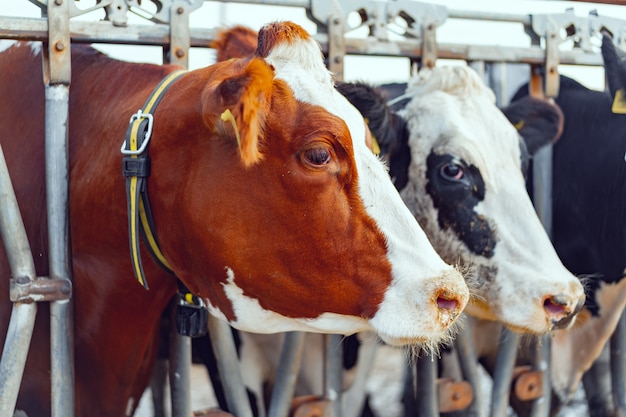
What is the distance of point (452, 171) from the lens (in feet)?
8.10

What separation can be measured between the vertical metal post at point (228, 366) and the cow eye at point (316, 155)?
75 cm

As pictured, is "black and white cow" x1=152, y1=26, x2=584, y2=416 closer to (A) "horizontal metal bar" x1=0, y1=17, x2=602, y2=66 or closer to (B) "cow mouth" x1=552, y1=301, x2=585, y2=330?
(B) "cow mouth" x1=552, y1=301, x2=585, y2=330

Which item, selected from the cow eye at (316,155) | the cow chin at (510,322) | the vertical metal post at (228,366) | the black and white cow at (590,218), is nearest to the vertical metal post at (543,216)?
the black and white cow at (590,218)

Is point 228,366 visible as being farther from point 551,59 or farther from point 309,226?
point 551,59

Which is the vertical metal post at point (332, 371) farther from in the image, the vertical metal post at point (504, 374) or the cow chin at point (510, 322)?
the vertical metal post at point (504, 374)

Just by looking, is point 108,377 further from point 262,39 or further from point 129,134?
point 262,39

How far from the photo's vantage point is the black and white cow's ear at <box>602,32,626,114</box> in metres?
2.81

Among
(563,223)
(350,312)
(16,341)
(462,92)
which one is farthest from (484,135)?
(16,341)

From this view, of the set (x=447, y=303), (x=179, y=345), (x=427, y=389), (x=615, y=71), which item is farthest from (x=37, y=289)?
(x=615, y=71)

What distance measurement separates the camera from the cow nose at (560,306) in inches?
87.2

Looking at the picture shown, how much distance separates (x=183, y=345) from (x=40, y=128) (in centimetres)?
66

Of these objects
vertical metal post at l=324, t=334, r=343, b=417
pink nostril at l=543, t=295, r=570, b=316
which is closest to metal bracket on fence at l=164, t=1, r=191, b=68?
vertical metal post at l=324, t=334, r=343, b=417

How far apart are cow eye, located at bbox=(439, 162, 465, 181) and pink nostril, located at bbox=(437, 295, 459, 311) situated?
81cm

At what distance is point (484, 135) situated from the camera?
2.52 m
